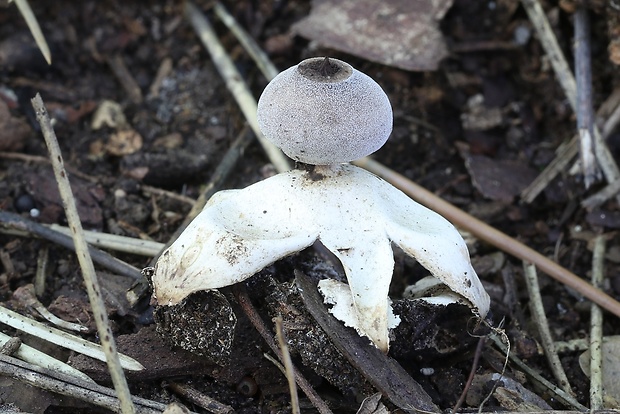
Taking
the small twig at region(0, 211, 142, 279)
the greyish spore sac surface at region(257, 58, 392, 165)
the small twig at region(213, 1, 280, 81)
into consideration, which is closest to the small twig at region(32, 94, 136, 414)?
the greyish spore sac surface at region(257, 58, 392, 165)

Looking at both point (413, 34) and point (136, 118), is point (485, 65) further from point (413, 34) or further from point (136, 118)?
point (136, 118)

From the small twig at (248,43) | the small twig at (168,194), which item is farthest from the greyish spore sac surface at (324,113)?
the small twig at (248,43)

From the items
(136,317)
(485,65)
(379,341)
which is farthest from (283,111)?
(485,65)

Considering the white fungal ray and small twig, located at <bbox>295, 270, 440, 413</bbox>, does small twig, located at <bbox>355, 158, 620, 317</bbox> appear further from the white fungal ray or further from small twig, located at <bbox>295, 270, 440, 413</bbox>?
small twig, located at <bbox>295, 270, 440, 413</bbox>

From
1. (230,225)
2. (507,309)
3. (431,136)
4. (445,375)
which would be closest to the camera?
(230,225)

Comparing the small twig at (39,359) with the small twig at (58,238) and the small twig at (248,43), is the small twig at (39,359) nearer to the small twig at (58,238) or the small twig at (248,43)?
the small twig at (58,238)
